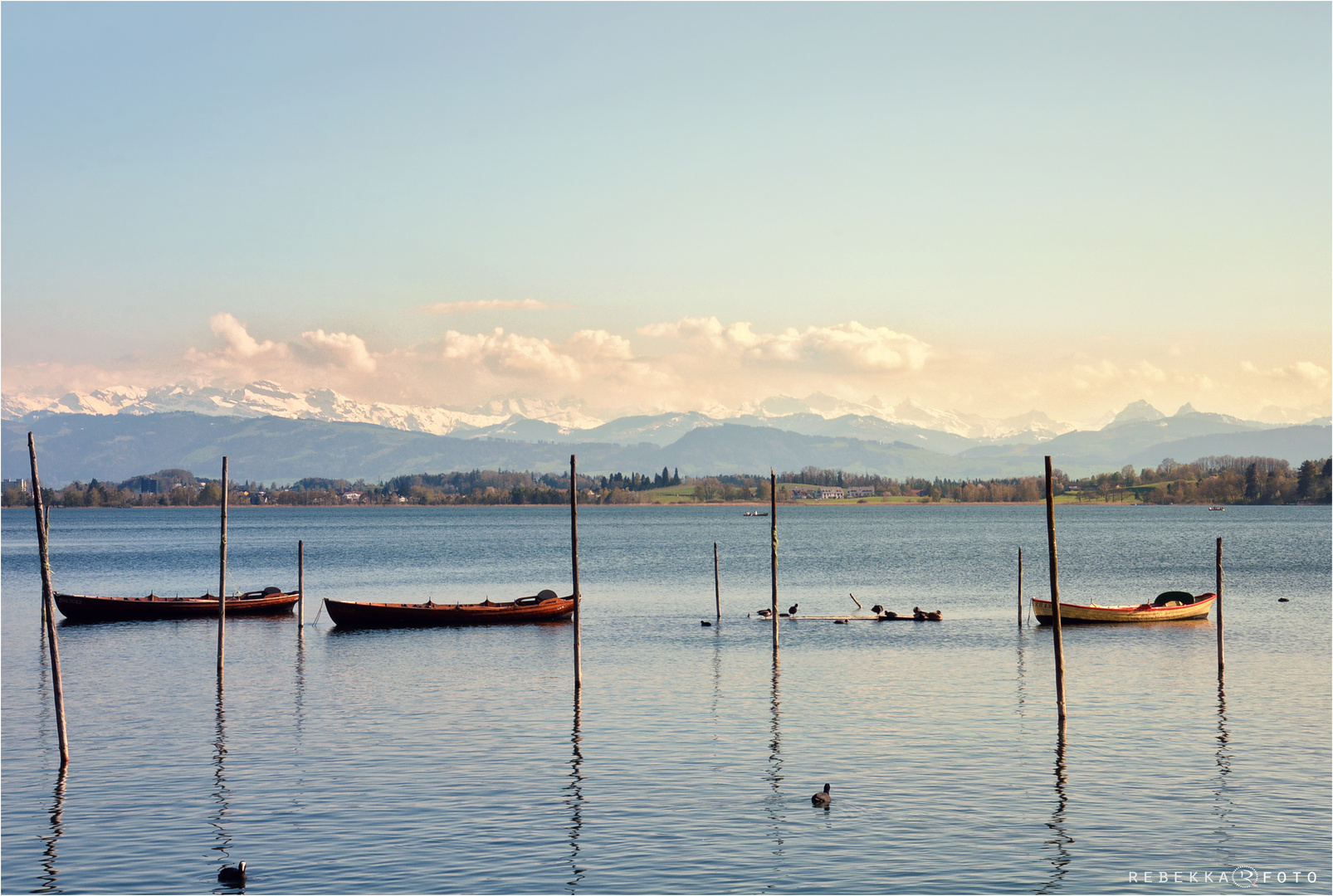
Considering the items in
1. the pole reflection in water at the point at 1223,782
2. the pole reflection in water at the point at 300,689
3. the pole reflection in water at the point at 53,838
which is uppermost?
the pole reflection in water at the point at 1223,782

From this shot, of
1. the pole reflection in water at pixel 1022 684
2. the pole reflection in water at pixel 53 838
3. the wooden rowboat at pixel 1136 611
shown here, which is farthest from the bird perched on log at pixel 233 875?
the wooden rowboat at pixel 1136 611

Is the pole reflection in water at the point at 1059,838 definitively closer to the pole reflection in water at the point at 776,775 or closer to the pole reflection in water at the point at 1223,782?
the pole reflection in water at the point at 1223,782

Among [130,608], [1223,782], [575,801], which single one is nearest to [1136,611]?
[1223,782]

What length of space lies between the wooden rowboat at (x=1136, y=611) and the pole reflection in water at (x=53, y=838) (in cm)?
4765

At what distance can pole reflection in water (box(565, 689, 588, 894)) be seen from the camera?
2266 cm

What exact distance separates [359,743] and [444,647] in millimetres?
24317

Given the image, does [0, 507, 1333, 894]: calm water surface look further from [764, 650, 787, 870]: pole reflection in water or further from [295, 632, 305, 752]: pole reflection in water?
[295, 632, 305, 752]: pole reflection in water

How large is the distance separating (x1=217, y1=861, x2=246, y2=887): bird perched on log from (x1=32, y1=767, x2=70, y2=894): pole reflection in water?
3019 millimetres

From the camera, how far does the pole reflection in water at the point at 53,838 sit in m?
22.1

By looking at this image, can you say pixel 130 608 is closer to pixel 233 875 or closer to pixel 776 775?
pixel 776 775

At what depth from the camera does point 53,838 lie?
81.5 ft

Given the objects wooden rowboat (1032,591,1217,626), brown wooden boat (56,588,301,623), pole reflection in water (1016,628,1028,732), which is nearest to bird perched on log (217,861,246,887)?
pole reflection in water (1016,628,1028,732)

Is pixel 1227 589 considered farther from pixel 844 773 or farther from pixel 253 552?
pixel 253 552

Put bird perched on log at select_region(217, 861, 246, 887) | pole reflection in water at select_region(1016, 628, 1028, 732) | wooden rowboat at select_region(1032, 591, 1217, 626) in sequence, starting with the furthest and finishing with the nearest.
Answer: wooden rowboat at select_region(1032, 591, 1217, 626) < pole reflection in water at select_region(1016, 628, 1028, 732) < bird perched on log at select_region(217, 861, 246, 887)
